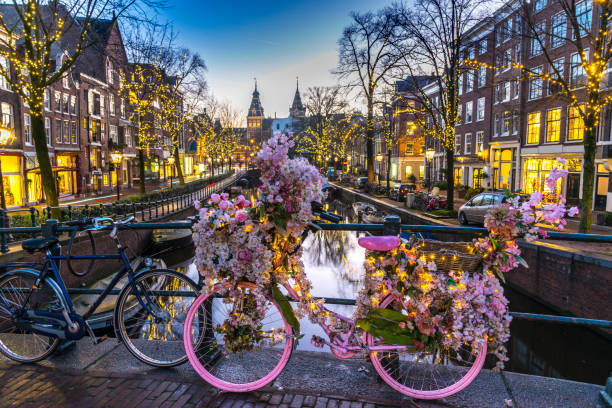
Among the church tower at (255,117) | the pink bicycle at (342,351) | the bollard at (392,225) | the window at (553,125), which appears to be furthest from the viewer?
the church tower at (255,117)

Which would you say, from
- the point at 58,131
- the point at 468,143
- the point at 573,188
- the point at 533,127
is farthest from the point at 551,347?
the point at 58,131

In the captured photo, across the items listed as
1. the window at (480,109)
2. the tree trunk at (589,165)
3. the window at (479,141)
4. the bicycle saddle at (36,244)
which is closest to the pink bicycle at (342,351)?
the bicycle saddle at (36,244)

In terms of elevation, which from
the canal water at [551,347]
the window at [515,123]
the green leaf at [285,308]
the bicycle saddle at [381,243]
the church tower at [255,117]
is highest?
the church tower at [255,117]

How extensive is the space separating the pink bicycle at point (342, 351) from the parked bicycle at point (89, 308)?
0.30 m

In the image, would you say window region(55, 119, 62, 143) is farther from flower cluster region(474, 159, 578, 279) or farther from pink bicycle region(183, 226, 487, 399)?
flower cluster region(474, 159, 578, 279)

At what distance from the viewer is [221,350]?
3088 mm

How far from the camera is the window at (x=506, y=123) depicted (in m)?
29.9

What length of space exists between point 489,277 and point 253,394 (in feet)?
6.05

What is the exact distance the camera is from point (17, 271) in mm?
3275

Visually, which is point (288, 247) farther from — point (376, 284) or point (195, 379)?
point (195, 379)

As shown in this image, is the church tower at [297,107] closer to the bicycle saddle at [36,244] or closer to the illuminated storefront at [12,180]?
the illuminated storefront at [12,180]

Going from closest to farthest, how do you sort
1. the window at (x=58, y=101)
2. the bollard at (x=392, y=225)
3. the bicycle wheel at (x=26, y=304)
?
the bollard at (x=392, y=225)
the bicycle wheel at (x=26, y=304)
the window at (x=58, y=101)

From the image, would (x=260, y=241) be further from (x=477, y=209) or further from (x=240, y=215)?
(x=477, y=209)

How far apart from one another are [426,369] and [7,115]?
28075 mm
